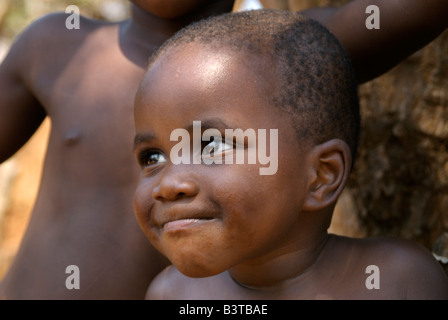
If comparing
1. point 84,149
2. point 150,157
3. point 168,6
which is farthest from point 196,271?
point 168,6

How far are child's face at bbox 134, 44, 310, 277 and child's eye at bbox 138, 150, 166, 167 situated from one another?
49 millimetres

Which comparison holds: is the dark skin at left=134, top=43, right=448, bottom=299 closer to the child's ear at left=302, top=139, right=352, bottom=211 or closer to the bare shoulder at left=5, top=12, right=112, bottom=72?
the child's ear at left=302, top=139, right=352, bottom=211

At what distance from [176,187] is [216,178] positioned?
77 mm

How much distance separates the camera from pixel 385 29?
1.45 meters

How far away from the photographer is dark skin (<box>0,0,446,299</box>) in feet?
5.25

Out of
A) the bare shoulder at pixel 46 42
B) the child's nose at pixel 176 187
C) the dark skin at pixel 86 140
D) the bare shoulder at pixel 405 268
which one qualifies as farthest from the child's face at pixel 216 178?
the bare shoulder at pixel 46 42

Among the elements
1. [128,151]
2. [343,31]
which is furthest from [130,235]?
[343,31]

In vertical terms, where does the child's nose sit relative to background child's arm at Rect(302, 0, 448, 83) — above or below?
below

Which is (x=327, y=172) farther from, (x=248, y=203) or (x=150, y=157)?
(x=150, y=157)

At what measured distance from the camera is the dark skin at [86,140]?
1.60 metres

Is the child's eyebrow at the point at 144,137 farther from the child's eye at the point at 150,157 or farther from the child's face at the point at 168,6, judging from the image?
the child's face at the point at 168,6

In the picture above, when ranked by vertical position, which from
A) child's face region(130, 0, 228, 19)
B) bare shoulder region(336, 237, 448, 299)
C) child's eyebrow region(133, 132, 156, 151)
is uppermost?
child's face region(130, 0, 228, 19)

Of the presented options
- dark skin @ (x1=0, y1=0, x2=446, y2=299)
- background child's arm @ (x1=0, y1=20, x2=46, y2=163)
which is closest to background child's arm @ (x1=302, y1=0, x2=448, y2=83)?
dark skin @ (x1=0, y1=0, x2=446, y2=299)

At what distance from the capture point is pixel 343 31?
1.55 m
